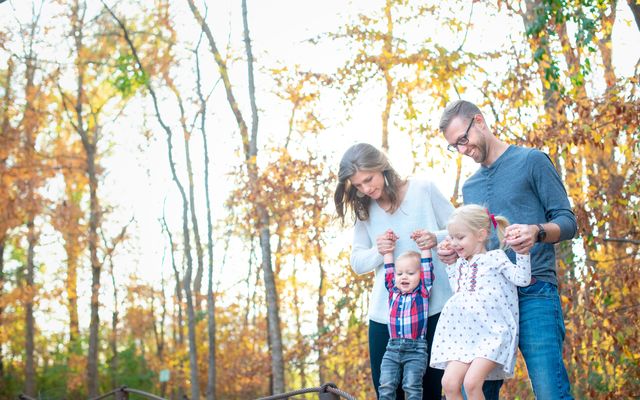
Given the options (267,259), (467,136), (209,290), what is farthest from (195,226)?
(467,136)

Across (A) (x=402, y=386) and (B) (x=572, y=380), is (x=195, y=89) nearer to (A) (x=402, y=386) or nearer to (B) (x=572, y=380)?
(B) (x=572, y=380)

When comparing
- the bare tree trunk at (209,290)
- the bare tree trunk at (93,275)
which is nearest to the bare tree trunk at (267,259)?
the bare tree trunk at (209,290)

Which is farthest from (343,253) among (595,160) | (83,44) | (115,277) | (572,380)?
(115,277)

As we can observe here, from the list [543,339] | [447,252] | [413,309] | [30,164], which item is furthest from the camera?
[30,164]

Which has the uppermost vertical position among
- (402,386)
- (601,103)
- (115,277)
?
(115,277)

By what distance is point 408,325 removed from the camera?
366 centimetres

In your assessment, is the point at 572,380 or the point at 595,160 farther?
the point at 595,160

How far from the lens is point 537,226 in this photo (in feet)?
9.95

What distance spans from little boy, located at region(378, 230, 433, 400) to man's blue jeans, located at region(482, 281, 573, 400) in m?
0.52

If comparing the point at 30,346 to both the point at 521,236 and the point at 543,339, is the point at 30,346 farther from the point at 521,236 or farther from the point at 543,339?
the point at 521,236

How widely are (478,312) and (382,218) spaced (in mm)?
804

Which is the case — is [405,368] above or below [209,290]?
below

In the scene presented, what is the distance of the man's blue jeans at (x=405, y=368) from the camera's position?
362cm

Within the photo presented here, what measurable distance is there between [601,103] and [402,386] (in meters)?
4.76
